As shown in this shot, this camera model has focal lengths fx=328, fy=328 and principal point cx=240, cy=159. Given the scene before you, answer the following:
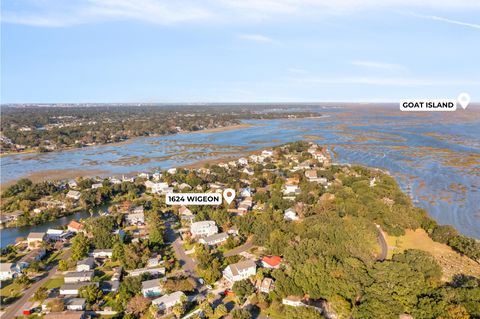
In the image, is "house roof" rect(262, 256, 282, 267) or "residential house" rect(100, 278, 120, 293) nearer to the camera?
"residential house" rect(100, 278, 120, 293)

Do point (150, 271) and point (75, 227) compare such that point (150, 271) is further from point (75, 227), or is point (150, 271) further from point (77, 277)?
point (75, 227)

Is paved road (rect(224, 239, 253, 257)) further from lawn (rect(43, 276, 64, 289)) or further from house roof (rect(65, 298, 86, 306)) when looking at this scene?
lawn (rect(43, 276, 64, 289))

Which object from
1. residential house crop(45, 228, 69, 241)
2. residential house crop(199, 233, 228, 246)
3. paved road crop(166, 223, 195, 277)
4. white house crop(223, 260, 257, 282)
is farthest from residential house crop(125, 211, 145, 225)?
white house crop(223, 260, 257, 282)

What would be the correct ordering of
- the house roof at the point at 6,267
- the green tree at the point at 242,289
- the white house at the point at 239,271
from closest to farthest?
1. the green tree at the point at 242,289
2. the white house at the point at 239,271
3. the house roof at the point at 6,267

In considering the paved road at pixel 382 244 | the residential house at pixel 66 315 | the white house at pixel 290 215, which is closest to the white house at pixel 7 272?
the residential house at pixel 66 315

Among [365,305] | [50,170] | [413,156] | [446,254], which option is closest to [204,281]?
[365,305]

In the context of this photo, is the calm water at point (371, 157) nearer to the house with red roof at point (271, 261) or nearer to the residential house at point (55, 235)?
the residential house at point (55, 235)
